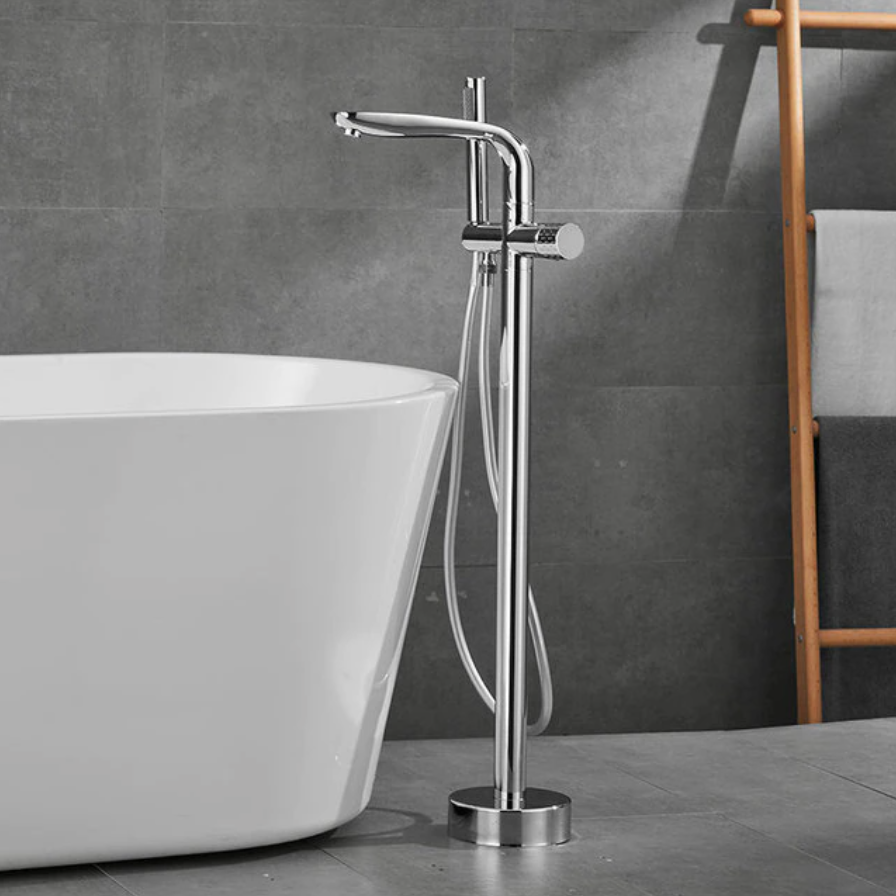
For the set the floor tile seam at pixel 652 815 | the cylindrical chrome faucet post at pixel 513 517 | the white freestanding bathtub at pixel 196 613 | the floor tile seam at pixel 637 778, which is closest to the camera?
the white freestanding bathtub at pixel 196 613

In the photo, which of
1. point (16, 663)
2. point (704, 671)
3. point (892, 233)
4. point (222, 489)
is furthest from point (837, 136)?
point (16, 663)

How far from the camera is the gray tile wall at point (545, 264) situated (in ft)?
9.63

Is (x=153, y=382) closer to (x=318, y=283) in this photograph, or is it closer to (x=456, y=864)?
(x=318, y=283)

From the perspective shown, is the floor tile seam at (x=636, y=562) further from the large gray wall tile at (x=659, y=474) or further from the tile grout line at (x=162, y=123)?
the tile grout line at (x=162, y=123)

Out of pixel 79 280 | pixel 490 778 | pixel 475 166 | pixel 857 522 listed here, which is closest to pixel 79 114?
pixel 79 280

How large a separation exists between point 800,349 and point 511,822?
120 cm

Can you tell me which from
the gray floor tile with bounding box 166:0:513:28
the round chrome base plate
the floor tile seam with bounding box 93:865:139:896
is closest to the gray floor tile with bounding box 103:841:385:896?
the floor tile seam with bounding box 93:865:139:896

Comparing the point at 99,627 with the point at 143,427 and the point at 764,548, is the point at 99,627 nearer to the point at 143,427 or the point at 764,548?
the point at 143,427

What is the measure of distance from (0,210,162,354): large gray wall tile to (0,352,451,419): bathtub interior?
207mm

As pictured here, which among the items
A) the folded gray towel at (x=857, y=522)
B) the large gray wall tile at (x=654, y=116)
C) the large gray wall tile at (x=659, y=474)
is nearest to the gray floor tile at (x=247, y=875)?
the large gray wall tile at (x=659, y=474)

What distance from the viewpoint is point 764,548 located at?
3211 mm

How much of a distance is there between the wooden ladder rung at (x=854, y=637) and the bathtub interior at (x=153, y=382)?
3.50 feet

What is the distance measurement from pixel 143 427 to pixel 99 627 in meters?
0.26

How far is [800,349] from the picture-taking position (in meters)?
3.08
